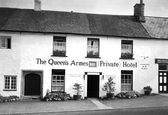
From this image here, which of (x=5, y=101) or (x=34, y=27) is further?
(x=34, y=27)

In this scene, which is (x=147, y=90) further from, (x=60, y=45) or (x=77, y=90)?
(x=60, y=45)

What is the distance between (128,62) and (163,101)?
5.08 m


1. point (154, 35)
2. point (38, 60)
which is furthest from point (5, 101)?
point (154, 35)

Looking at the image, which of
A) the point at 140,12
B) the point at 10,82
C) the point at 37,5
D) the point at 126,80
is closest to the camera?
the point at 10,82

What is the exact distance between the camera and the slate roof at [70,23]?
21.1m

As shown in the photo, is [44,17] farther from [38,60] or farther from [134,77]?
[134,77]

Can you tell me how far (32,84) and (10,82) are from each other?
1958 millimetres

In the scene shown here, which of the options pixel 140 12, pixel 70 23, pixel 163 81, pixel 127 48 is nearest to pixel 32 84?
pixel 70 23

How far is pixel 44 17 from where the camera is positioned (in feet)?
74.8

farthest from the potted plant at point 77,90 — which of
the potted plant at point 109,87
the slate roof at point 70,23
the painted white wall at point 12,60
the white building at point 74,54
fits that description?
the painted white wall at point 12,60

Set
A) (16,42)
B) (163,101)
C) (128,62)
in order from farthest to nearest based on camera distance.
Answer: (128,62), (16,42), (163,101)

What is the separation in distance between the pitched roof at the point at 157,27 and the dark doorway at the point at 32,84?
478 inches

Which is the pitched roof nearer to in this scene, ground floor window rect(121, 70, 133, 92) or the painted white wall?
ground floor window rect(121, 70, 133, 92)

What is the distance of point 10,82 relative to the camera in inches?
795
